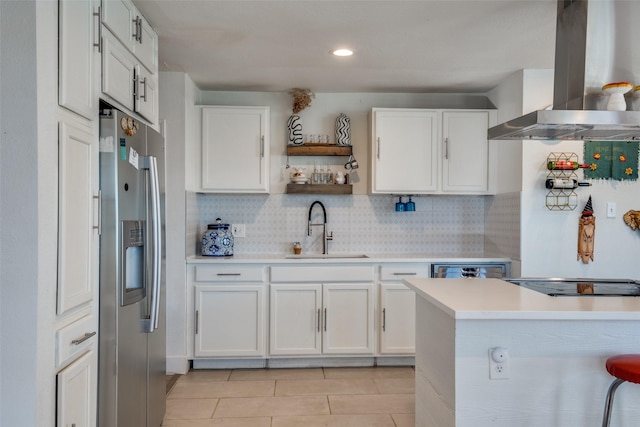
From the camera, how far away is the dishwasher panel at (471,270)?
3.98m

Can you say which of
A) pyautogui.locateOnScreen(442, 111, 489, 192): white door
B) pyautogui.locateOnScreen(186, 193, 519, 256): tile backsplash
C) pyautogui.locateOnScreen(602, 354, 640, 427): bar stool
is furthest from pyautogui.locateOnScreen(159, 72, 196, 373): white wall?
pyautogui.locateOnScreen(602, 354, 640, 427): bar stool

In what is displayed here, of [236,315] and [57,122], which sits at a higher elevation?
[57,122]

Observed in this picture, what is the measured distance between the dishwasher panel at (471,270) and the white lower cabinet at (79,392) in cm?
277

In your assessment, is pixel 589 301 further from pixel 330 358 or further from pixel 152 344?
pixel 330 358

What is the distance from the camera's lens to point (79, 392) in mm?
1840

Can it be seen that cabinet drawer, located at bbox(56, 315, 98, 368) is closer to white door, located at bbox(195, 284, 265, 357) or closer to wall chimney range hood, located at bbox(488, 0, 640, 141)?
white door, located at bbox(195, 284, 265, 357)

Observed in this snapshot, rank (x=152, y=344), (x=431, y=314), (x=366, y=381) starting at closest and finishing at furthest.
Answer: (x=431, y=314)
(x=152, y=344)
(x=366, y=381)

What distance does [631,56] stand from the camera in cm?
236

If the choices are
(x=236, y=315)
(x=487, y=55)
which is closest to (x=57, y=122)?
(x=236, y=315)

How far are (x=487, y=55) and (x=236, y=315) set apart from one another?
8.84 ft

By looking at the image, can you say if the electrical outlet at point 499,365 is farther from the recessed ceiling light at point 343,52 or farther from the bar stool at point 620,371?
the recessed ceiling light at point 343,52

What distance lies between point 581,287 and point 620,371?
0.81m

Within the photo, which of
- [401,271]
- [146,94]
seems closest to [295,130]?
[401,271]

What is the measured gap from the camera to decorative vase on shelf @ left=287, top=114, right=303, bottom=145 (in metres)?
4.28
